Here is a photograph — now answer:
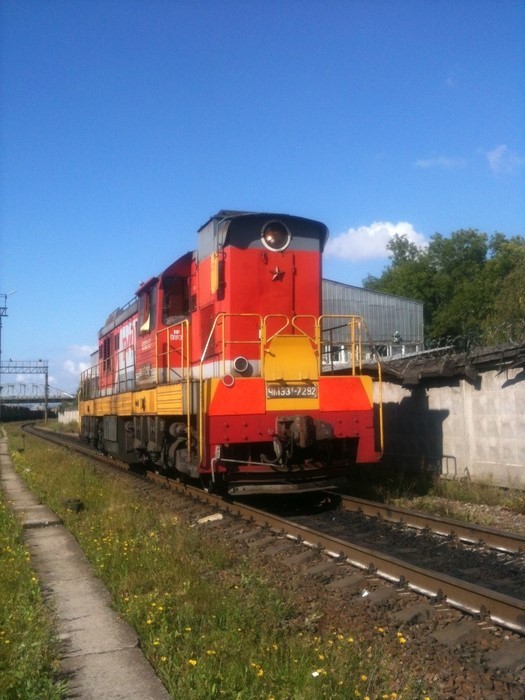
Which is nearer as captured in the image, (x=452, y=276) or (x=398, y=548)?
(x=398, y=548)

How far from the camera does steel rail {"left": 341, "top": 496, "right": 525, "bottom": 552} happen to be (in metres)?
6.43

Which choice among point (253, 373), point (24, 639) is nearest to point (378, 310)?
point (253, 373)

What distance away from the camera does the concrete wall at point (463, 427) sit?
32.2ft

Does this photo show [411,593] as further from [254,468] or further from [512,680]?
[254,468]

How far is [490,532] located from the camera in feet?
21.8

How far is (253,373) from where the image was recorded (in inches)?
356

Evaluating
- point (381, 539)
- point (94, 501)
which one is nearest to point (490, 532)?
point (381, 539)

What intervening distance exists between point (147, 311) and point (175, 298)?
104cm

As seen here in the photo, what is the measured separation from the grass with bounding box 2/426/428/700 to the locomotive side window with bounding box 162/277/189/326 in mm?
→ 4559

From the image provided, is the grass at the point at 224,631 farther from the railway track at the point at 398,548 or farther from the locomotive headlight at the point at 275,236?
the locomotive headlight at the point at 275,236

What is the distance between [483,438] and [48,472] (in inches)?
353

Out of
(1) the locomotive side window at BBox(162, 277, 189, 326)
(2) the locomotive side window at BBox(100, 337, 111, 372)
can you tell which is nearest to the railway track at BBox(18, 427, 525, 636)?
A: (1) the locomotive side window at BBox(162, 277, 189, 326)

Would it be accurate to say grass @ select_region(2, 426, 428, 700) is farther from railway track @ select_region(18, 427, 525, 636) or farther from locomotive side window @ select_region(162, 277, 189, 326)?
locomotive side window @ select_region(162, 277, 189, 326)

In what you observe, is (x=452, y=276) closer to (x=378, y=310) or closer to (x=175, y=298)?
(x=378, y=310)
